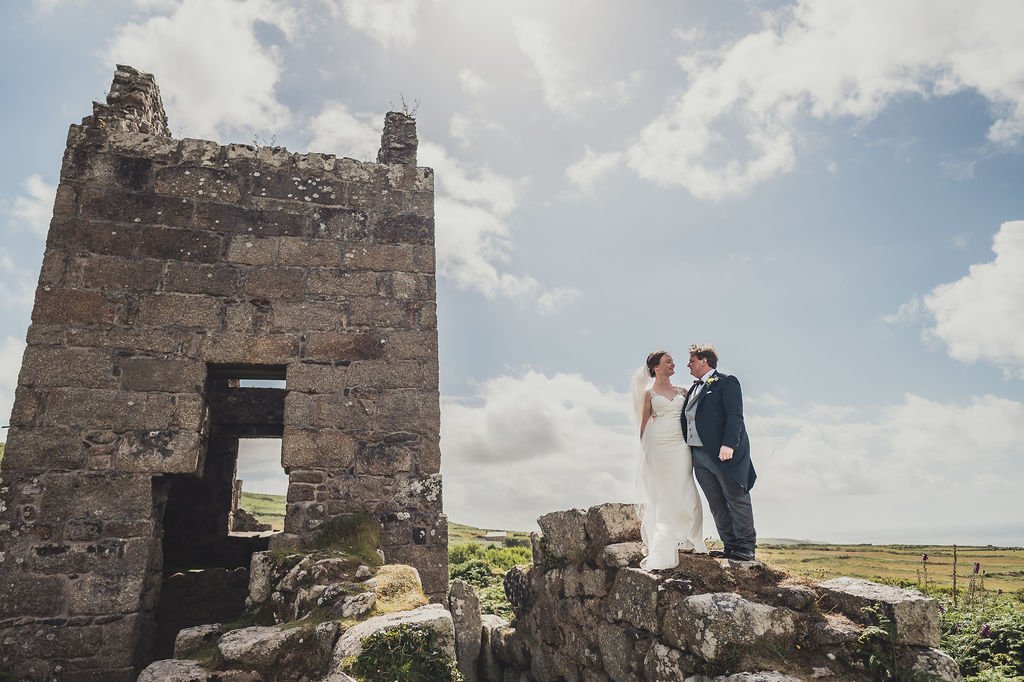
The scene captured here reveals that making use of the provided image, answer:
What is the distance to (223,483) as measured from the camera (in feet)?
29.9

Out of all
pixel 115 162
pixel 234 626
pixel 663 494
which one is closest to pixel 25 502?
pixel 234 626

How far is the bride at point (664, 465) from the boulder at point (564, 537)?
518mm

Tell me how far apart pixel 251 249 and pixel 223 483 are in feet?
Answer: 14.2

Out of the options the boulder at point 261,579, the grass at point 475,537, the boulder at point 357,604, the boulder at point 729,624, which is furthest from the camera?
the grass at point 475,537

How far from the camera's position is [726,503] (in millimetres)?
4770

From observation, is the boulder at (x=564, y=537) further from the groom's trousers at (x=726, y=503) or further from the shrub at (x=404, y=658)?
the shrub at (x=404, y=658)

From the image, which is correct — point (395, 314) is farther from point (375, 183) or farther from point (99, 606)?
point (99, 606)

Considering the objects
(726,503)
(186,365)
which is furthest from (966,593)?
(186,365)

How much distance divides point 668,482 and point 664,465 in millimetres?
147

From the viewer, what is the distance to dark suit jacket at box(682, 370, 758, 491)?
465 cm

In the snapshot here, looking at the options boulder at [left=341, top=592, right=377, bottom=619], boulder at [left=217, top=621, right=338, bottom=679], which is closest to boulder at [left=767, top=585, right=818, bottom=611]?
boulder at [left=341, top=592, right=377, bottom=619]

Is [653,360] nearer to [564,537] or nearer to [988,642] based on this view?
[564,537]

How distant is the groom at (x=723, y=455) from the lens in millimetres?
4586

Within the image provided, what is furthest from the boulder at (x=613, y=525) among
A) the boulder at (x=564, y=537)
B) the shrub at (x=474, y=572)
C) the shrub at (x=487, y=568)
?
the shrub at (x=474, y=572)
